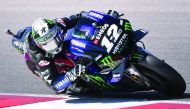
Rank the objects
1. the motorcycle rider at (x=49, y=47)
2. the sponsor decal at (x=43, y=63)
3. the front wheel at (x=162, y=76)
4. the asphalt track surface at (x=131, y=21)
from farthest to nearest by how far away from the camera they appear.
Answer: the asphalt track surface at (x=131, y=21)
the sponsor decal at (x=43, y=63)
the motorcycle rider at (x=49, y=47)
the front wheel at (x=162, y=76)

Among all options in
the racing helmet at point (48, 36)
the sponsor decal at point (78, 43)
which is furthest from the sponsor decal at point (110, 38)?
the racing helmet at point (48, 36)

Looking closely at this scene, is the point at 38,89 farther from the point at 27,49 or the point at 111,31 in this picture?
the point at 111,31

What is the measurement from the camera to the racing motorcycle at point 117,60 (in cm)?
750

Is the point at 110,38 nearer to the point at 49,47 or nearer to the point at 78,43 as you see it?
the point at 78,43

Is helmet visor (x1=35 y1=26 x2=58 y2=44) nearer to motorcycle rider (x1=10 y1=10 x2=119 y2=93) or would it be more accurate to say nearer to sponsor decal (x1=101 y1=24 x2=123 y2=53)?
motorcycle rider (x1=10 y1=10 x2=119 y2=93)

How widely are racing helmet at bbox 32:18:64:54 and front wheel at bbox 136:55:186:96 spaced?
945mm

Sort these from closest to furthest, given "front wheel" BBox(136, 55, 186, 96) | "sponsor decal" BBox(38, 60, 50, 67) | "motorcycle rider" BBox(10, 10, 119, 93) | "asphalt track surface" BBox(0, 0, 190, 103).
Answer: "front wheel" BBox(136, 55, 186, 96), "motorcycle rider" BBox(10, 10, 119, 93), "sponsor decal" BBox(38, 60, 50, 67), "asphalt track surface" BBox(0, 0, 190, 103)

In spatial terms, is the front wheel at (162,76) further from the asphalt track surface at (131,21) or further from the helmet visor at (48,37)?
the helmet visor at (48,37)

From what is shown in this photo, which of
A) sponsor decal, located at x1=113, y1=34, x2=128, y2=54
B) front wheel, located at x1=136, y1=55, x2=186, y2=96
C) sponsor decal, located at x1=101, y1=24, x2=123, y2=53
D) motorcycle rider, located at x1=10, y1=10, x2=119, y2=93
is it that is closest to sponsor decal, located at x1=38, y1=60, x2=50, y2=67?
motorcycle rider, located at x1=10, y1=10, x2=119, y2=93

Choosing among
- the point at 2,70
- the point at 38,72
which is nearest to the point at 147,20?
the point at 2,70

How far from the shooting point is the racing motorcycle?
750cm

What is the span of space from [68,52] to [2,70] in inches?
91.8

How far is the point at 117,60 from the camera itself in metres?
7.53

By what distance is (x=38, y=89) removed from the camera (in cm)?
870
